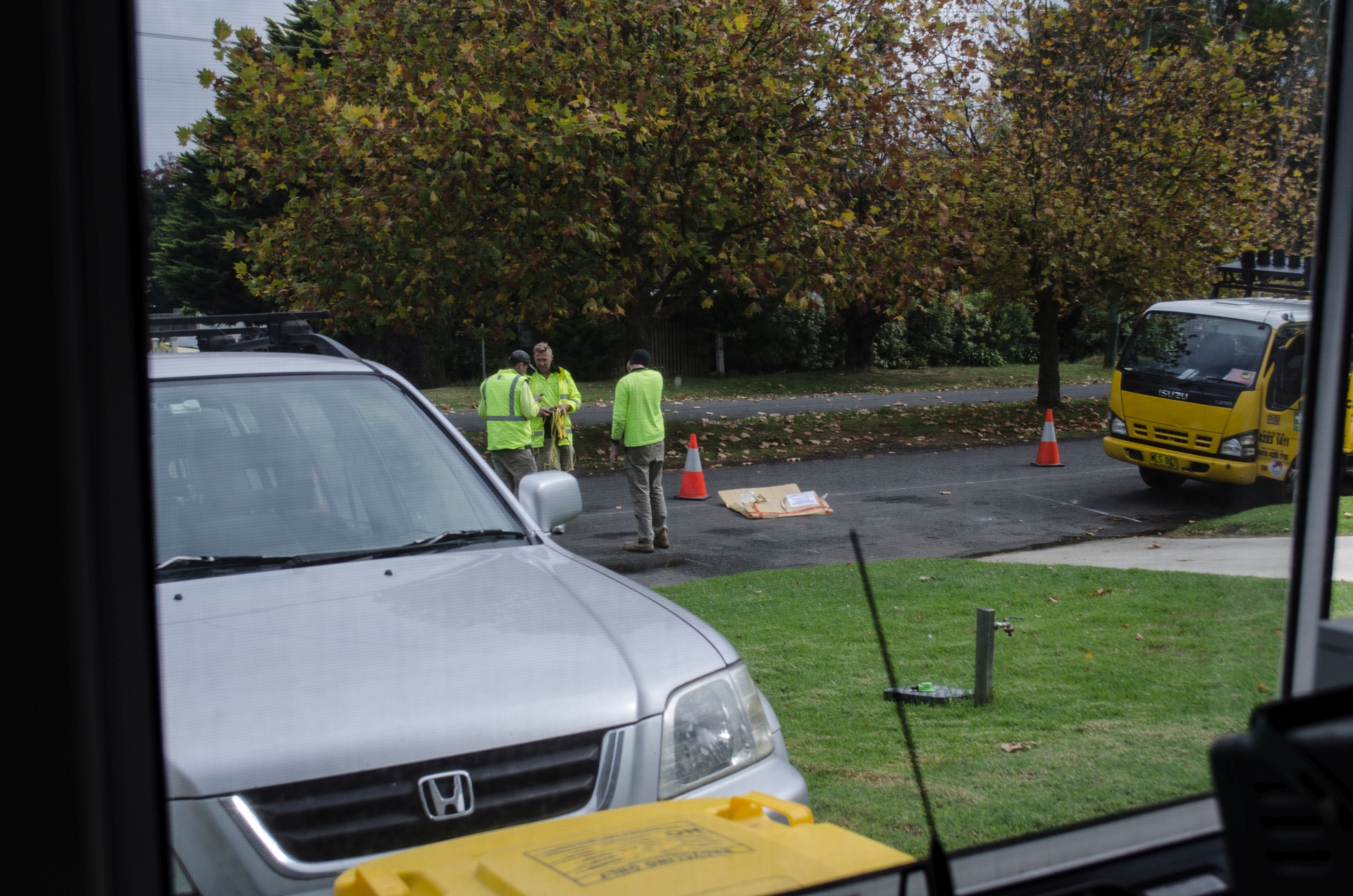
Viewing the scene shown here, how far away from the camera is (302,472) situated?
161cm

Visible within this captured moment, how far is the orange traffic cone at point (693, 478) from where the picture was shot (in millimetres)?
6211

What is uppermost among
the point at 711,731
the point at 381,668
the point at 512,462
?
the point at 512,462

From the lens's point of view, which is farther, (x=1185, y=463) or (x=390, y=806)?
(x=1185, y=463)

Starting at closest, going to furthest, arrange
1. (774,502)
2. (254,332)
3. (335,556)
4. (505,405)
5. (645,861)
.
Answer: (645,861)
(254,332)
(335,556)
(505,405)
(774,502)

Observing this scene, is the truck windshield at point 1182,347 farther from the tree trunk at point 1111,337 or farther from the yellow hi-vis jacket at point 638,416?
the yellow hi-vis jacket at point 638,416

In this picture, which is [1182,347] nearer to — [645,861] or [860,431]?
[860,431]

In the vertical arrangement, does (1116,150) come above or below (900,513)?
above

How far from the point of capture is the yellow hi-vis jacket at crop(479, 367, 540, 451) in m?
2.09

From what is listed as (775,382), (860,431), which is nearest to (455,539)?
(775,382)

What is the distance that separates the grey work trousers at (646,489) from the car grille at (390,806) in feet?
13.4

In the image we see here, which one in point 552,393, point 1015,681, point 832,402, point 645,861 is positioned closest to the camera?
point 645,861

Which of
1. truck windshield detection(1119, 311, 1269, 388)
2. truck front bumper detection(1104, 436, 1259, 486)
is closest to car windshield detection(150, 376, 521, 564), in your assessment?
truck front bumper detection(1104, 436, 1259, 486)

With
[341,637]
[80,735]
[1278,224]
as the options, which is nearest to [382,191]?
[341,637]

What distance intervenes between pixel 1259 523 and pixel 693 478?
13.5 ft
